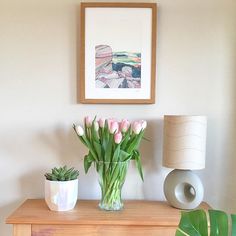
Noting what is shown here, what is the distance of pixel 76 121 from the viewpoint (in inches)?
61.7

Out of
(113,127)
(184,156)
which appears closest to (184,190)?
(184,156)

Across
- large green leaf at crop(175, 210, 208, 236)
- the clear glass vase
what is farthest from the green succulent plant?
large green leaf at crop(175, 210, 208, 236)

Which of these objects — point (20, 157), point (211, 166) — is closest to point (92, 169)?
point (20, 157)

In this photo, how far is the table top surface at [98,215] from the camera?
1.22m

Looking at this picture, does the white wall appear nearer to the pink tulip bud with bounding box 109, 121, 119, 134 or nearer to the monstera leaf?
the pink tulip bud with bounding box 109, 121, 119, 134

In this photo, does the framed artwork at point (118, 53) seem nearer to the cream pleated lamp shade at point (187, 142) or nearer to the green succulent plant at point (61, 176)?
the cream pleated lamp shade at point (187, 142)

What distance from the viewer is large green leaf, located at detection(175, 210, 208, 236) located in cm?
97

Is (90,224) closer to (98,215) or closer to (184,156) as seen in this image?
(98,215)

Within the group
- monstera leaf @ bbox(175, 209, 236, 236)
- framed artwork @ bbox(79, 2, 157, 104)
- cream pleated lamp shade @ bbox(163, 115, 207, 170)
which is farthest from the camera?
framed artwork @ bbox(79, 2, 157, 104)

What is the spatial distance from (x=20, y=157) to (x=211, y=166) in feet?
3.33

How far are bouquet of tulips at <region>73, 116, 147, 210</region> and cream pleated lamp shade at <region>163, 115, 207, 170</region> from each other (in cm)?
16

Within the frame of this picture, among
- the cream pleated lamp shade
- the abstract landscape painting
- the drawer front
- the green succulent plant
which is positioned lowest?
the drawer front

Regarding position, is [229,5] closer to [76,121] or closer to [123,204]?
[76,121]

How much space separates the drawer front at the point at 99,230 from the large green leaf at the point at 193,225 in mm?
279
